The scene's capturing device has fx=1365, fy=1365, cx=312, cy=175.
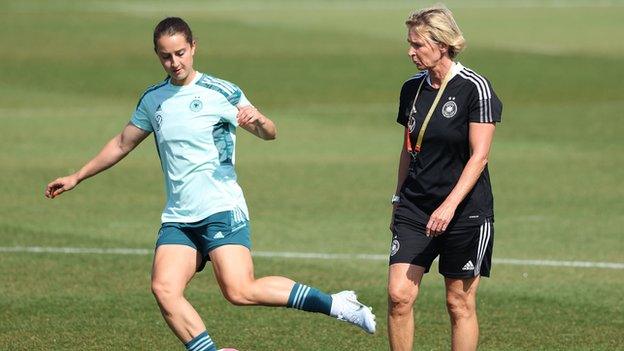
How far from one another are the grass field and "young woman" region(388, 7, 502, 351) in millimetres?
1616

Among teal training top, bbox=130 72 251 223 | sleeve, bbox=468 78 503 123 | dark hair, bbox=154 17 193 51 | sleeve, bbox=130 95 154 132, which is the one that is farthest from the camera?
sleeve, bbox=130 95 154 132

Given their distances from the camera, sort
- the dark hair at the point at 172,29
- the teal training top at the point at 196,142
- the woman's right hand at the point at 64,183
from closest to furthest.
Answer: the dark hair at the point at 172,29 < the teal training top at the point at 196,142 < the woman's right hand at the point at 64,183

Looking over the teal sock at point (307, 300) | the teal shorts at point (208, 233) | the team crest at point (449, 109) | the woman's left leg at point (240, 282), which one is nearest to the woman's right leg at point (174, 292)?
the teal shorts at point (208, 233)

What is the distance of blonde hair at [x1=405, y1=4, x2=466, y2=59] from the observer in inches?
343

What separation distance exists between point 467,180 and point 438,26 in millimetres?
1000

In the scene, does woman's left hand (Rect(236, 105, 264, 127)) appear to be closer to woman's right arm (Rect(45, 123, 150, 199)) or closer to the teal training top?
the teal training top

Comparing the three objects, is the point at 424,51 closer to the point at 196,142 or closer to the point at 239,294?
the point at 196,142

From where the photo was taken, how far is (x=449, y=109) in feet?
28.8

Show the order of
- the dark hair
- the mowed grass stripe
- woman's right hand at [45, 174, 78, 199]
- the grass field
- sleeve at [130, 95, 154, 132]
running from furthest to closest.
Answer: the mowed grass stripe
the grass field
woman's right hand at [45, 174, 78, 199]
sleeve at [130, 95, 154, 132]
the dark hair

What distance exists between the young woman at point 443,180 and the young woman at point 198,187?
27.3 inches

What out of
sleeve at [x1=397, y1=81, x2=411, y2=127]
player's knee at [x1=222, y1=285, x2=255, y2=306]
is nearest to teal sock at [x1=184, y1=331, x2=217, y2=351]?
player's knee at [x1=222, y1=285, x2=255, y2=306]

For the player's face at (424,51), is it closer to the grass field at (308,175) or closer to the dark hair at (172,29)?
Answer: the dark hair at (172,29)

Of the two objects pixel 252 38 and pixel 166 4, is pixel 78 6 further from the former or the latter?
pixel 252 38

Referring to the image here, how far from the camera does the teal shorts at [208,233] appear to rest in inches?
355
